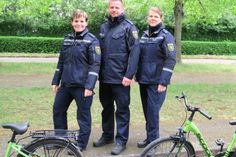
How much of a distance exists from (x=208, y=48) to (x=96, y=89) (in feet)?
70.9

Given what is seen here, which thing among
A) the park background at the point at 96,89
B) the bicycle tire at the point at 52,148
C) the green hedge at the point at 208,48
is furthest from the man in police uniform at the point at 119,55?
the green hedge at the point at 208,48

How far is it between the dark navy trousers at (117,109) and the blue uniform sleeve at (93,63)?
0.40 meters

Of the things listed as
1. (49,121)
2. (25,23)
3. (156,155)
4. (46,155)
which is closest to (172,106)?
(49,121)

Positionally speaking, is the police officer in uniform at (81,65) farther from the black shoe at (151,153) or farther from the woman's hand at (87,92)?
the black shoe at (151,153)

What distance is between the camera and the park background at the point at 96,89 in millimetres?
9398

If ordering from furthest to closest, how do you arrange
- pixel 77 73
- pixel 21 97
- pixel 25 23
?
pixel 25 23, pixel 21 97, pixel 77 73

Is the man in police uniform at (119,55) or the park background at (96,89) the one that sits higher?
the man in police uniform at (119,55)

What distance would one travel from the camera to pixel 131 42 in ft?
20.3

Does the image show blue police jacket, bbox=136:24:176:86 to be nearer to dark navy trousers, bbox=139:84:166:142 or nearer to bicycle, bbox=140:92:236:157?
dark navy trousers, bbox=139:84:166:142

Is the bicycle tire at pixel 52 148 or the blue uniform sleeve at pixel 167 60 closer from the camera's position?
the bicycle tire at pixel 52 148

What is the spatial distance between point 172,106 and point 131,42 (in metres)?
4.27

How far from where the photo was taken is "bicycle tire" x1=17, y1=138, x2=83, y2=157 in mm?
4934

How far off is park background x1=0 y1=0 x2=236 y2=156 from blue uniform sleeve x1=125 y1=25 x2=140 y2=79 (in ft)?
7.28

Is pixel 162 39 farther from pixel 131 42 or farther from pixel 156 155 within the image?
pixel 156 155
